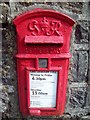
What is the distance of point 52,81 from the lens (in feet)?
5.33

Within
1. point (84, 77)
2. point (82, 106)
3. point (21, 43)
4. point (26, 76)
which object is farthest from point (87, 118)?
point (21, 43)

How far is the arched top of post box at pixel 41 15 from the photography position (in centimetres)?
152

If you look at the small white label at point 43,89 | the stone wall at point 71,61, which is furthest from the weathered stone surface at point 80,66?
the small white label at point 43,89

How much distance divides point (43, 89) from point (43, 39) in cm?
28

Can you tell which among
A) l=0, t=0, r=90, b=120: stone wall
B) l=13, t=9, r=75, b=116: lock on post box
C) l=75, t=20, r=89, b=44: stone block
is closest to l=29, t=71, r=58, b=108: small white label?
l=13, t=9, r=75, b=116: lock on post box

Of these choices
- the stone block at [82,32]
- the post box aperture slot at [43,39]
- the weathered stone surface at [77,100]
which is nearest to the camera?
the post box aperture slot at [43,39]

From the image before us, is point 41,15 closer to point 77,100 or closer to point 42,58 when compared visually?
point 42,58

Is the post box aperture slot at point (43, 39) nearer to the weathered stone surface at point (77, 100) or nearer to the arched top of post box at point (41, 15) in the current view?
the arched top of post box at point (41, 15)

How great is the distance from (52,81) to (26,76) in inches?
5.6

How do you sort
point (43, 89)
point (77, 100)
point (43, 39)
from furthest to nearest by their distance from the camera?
point (77, 100) < point (43, 89) < point (43, 39)

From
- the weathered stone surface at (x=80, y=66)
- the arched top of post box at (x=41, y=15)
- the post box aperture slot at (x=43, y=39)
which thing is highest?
the arched top of post box at (x=41, y=15)

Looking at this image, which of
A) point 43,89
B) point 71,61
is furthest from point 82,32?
point 43,89

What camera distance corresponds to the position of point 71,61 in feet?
5.46

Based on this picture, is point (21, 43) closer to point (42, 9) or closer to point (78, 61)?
point (42, 9)
